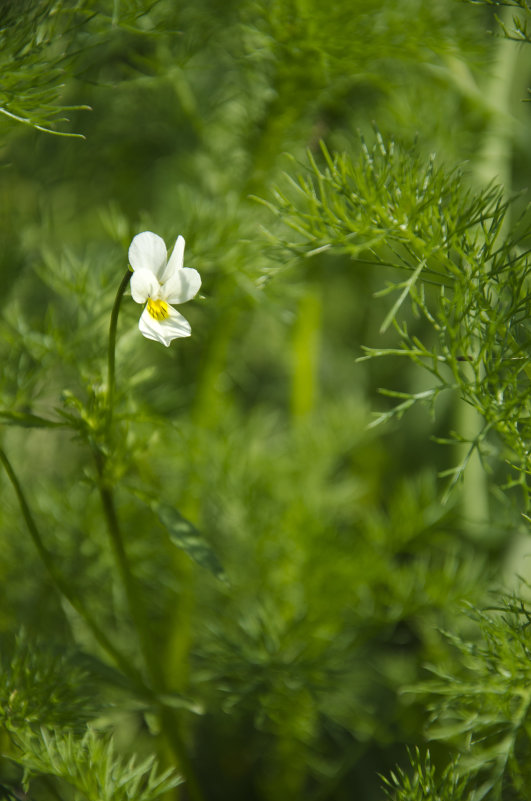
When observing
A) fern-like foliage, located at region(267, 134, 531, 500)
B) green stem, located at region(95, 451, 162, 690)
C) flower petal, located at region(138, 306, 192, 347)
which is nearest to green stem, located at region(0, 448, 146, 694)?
green stem, located at region(95, 451, 162, 690)

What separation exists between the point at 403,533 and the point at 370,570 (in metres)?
0.06

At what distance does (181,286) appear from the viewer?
1.38 ft

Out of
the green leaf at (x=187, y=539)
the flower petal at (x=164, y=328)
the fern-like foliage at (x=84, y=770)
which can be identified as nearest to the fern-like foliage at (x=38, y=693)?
the fern-like foliage at (x=84, y=770)

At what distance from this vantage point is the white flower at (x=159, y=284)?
0.40m

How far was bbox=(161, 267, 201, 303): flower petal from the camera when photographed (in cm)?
41

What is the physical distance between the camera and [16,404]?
528 millimetres

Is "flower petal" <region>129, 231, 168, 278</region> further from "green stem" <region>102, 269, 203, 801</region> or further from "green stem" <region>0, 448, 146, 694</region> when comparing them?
"green stem" <region>0, 448, 146, 694</region>

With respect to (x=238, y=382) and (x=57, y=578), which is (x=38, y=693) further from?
(x=238, y=382)

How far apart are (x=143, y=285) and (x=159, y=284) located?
18 millimetres

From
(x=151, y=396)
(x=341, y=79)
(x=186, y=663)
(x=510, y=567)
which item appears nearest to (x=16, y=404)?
(x=151, y=396)

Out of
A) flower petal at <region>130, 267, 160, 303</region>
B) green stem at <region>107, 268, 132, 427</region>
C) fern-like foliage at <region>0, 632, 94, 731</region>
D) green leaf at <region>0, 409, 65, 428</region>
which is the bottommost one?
fern-like foliage at <region>0, 632, 94, 731</region>

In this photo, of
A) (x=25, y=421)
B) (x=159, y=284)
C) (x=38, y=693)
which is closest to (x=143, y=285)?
(x=159, y=284)

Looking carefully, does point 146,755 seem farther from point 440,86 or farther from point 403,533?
point 440,86

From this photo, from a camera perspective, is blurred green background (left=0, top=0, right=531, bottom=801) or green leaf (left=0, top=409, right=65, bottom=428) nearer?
green leaf (left=0, top=409, right=65, bottom=428)
